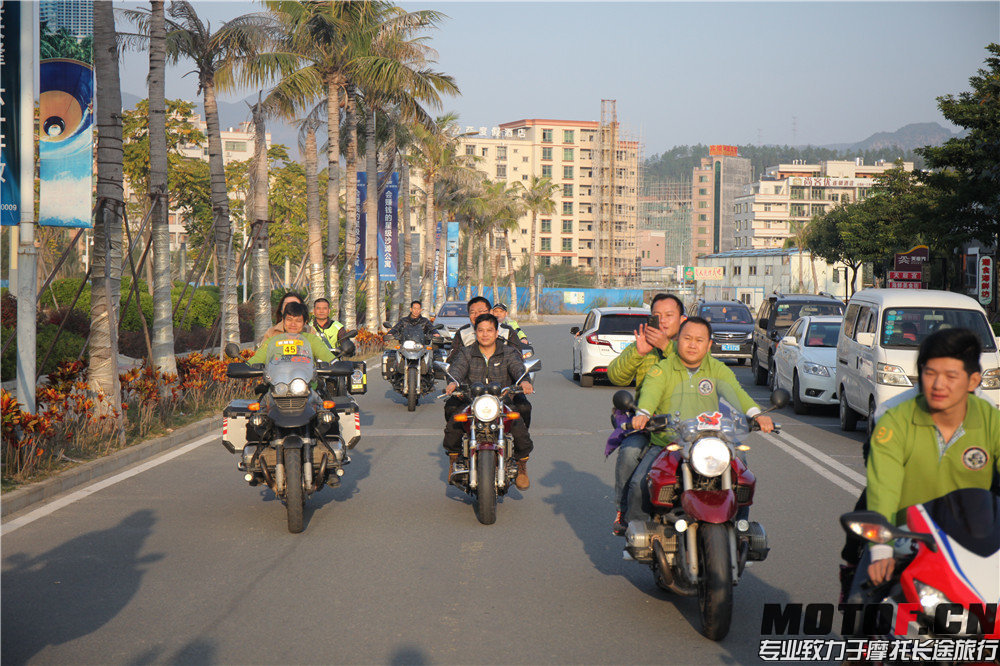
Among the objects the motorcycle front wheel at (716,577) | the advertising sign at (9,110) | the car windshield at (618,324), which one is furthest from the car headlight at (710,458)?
the car windshield at (618,324)

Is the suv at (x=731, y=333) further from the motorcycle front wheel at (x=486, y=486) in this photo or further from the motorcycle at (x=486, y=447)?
the motorcycle front wheel at (x=486, y=486)

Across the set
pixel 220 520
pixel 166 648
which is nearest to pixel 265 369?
pixel 220 520

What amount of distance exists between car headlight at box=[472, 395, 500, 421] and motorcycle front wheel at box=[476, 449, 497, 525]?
28cm

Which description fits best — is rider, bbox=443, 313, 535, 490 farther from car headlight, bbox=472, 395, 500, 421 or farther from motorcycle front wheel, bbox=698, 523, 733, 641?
motorcycle front wheel, bbox=698, 523, 733, 641

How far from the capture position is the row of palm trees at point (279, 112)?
13.8 meters

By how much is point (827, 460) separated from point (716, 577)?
24.2ft

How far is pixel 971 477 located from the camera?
13.6ft

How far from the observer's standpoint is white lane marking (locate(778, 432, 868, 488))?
11.1 m

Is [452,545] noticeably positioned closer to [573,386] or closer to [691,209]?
[573,386]

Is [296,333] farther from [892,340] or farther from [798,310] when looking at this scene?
[798,310]

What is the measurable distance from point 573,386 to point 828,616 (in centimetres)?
1710

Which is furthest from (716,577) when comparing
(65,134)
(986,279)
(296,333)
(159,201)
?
(986,279)

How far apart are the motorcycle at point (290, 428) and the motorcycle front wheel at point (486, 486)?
1132 mm

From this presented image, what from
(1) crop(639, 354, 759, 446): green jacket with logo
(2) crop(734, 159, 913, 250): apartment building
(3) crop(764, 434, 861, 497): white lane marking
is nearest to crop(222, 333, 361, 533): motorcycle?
(1) crop(639, 354, 759, 446): green jacket with logo
